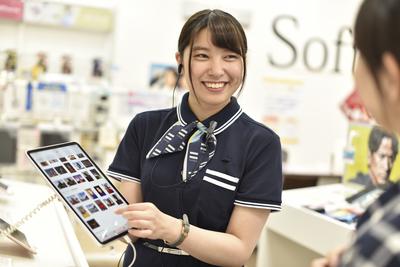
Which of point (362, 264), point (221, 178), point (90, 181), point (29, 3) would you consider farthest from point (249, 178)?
point (29, 3)

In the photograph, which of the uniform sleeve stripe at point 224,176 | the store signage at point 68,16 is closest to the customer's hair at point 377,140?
the uniform sleeve stripe at point 224,176

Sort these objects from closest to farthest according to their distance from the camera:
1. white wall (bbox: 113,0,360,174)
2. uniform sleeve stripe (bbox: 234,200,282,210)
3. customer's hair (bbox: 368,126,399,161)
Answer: uniform sleeve stripe (bbox: 234,200,282,210), customer's hair (bbox: 368,126,399,161), white wall (bbox: 113,0,360,174)

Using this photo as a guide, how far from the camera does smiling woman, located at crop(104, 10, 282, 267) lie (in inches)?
51.9

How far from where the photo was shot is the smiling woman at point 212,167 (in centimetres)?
132

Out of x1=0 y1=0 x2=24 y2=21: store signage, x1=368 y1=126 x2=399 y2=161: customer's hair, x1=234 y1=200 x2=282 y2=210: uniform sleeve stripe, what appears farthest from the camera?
x1=0 y1=0 x2=24 y2=21: store signage

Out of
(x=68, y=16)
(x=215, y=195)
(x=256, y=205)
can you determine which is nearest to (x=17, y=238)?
(x=215, y=195)

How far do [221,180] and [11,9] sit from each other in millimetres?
3606

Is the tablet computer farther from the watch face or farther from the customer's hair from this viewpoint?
the customer's hair

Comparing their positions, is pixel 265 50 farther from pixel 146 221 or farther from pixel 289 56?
pixel 146 221

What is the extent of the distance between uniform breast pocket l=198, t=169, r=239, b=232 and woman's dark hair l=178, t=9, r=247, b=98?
0.32m

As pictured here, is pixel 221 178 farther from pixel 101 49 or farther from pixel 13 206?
pixel 101 49

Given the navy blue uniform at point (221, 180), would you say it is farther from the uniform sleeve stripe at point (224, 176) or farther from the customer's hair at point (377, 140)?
the customer's hair at point (377, 140)

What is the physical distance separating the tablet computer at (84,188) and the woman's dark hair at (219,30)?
1.29 feet

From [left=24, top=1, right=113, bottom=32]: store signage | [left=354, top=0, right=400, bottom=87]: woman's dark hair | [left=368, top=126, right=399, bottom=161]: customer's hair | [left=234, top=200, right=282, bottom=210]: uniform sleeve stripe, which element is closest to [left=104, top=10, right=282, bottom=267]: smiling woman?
[left=234, top=200, right=282, bottom=210]: uniform sleeve stripe
